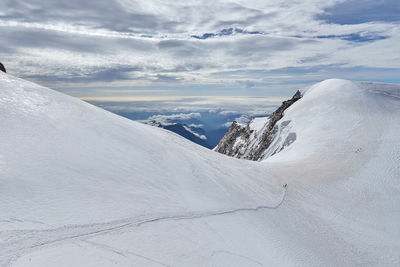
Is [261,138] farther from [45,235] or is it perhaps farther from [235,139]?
[45,235]

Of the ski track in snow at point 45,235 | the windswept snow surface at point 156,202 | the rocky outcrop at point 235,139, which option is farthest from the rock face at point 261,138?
the ski track in snow at point 45,235

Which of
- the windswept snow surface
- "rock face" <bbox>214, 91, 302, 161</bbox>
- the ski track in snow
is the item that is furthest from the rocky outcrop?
the ski track in snow

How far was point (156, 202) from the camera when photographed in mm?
8047

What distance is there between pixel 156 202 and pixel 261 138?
37882 millimetres

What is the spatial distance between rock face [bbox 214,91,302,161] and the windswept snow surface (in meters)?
15.3

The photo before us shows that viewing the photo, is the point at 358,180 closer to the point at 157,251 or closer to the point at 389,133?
the point at 389,133

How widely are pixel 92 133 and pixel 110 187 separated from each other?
3384mm

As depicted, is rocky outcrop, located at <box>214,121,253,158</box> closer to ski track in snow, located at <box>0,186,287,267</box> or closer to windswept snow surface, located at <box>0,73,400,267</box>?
windswept snow surface, located at <box>0,73,400,267</box>

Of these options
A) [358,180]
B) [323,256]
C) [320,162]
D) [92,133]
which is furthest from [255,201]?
[320,162]

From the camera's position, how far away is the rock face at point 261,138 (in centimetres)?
3203

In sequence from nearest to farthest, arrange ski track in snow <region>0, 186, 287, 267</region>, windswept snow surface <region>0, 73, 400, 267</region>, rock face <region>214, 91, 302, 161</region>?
ski track in snow <region>0, 186, 287, 267</region>, windswept snow surface <region>0, 73, 400, 267</region>, rock face <region>214, 91, 302, 161</region>

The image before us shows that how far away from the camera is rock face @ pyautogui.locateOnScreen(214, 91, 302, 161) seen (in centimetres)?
3203

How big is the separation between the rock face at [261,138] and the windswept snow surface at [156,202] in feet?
50.1

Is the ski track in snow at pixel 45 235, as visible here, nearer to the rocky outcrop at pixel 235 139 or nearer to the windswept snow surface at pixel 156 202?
the windswept snow surface at pixel 156 202
